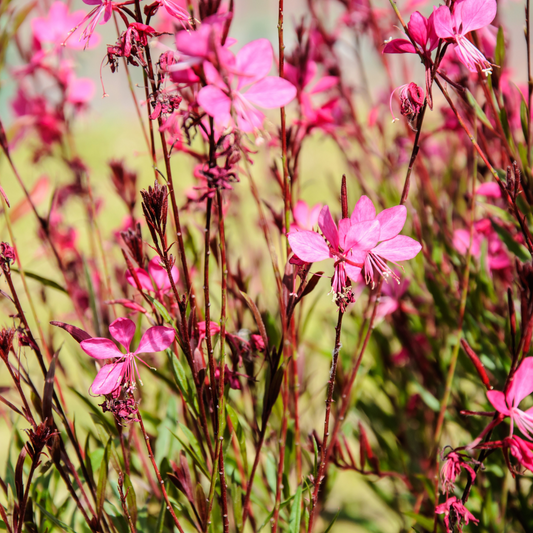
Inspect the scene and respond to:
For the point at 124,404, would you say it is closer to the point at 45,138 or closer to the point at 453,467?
the point at 453,467

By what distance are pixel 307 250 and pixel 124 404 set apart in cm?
19

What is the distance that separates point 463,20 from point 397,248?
188 mm

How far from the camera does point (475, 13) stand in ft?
1.31

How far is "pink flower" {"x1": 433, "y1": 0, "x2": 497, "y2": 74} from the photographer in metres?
0.38

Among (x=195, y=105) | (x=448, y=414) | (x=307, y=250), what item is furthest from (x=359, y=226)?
(x=448, y=414)

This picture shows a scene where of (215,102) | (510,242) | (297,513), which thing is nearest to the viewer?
(215,102)

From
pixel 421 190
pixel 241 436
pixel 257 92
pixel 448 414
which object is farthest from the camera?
pixel 421 190

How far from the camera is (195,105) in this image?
375mm

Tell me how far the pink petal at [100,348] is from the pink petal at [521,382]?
31 centimetres

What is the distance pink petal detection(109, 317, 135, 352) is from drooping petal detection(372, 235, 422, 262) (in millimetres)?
207

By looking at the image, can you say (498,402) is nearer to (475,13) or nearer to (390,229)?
(390,229)

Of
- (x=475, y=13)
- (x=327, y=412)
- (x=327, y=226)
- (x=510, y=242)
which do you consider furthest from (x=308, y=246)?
(x=510, y=242)

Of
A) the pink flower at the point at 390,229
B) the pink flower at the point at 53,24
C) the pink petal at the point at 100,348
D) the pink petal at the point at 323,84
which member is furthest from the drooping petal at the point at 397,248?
the pink flower at the point at 53,24

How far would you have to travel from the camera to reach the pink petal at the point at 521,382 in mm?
383
